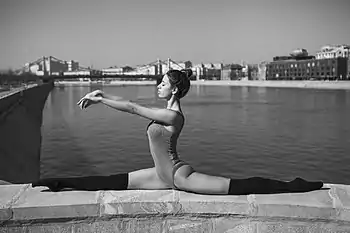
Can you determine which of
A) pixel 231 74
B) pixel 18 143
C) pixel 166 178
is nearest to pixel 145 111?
pixel 166 178

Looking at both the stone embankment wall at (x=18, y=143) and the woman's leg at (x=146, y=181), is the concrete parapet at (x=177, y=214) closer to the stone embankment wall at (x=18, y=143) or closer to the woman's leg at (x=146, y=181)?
the woman's leg at (x=146, y=181)

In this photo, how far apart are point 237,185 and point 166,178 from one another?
12.2 inches

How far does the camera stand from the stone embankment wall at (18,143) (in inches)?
338

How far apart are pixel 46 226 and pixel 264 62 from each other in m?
88.1

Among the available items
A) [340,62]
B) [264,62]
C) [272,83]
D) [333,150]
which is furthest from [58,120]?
[264,62]

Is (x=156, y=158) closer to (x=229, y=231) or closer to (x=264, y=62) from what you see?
(x=229, y=231)

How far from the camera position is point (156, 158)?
186 centimetres

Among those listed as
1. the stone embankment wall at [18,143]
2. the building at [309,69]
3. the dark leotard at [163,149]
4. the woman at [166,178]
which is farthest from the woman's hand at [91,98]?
the building at [309,69]

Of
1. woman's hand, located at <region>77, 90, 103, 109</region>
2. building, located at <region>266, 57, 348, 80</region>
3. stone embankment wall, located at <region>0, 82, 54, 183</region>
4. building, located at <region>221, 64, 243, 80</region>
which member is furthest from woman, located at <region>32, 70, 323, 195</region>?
building, located at <region>221, 64, 243, 80</region>

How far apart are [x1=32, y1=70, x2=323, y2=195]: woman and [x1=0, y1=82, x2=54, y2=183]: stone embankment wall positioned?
20.1 ft

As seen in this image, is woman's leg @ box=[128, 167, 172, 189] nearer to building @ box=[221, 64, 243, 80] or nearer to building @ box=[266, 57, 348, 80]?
building @ box=[266, 57, 348, 80]

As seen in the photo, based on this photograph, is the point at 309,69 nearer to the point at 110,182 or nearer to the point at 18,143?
the point at 18,143

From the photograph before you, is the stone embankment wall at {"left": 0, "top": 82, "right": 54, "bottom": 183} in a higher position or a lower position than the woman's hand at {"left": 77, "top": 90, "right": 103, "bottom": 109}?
lower

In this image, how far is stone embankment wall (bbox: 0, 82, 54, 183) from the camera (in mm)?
8586
